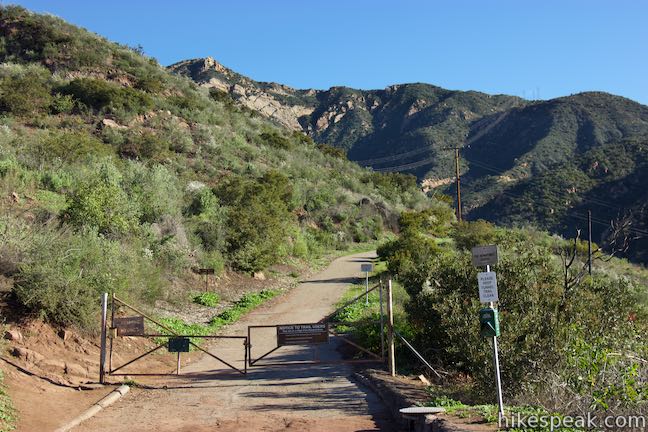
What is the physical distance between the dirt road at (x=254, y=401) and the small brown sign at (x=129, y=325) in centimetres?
115

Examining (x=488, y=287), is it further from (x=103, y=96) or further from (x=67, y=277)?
(x=103, y=96)

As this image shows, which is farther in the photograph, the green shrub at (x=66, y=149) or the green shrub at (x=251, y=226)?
the green shrub at (x=66, y=149)

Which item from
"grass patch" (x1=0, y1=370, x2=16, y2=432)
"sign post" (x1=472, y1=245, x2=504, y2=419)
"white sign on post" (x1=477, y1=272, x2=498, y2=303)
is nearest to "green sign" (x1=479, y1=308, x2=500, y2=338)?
"sign post" (x1=472, y1=245, x2=504, y2=419)

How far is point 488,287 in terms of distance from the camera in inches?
302

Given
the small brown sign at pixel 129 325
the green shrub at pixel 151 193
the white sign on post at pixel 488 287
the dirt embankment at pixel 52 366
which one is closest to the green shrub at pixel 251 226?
the green shrub at pixel 151 193

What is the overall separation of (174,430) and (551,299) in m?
7.00

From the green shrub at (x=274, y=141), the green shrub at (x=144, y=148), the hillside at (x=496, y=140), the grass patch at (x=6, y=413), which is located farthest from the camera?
the hillside at (x=496, y=140)

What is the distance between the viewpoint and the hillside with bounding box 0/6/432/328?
1252cm

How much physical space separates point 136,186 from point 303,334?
1324 centimetres

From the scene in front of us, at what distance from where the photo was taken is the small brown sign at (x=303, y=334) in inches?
436

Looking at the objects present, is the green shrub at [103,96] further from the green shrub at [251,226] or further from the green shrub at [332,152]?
the green shrub at [332,152]

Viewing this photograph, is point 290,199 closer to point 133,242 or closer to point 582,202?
point 133,242

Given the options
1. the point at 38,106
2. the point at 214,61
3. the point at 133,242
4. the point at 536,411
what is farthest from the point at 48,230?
the point at 214,61

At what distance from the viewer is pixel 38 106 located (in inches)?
1407
